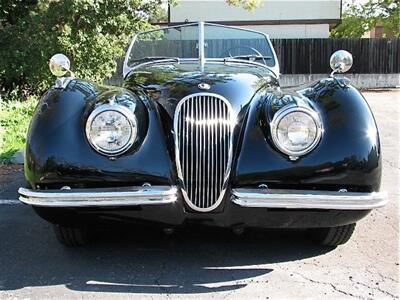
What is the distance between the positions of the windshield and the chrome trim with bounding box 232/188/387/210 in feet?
6.97

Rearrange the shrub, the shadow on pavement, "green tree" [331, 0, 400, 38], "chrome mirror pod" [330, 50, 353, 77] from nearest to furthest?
the shadow on pavement
"chrome mirror pod" [330, 50, 353, 77]
the shrub
"green tree" [331, 0, 400, 38]

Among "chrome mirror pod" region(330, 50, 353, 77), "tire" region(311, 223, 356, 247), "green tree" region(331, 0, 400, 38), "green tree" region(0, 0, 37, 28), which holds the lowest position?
"tire" region(311, 223, 356, 247)

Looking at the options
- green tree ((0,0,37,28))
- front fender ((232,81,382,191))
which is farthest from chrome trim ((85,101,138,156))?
green tree ((0,0,37,28))

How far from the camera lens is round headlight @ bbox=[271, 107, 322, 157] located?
319 centimetres

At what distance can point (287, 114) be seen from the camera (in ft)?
10.6

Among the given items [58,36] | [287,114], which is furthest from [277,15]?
[287,114]

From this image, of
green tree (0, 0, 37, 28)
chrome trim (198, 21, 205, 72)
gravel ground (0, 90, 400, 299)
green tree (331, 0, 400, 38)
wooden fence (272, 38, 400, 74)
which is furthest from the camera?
green tree (331, 0, 400, 38)

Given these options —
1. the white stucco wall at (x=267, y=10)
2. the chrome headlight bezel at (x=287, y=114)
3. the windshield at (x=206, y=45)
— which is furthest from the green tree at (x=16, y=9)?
the white stucco wall at (x=267, y=10)

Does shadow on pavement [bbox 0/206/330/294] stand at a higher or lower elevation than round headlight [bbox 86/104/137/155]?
lower

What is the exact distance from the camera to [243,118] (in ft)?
11.0

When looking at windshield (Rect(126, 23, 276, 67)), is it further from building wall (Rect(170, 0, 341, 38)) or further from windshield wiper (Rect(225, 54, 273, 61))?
building wall (Rect(170, 0, 341, 38))

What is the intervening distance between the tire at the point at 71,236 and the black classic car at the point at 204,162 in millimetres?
251

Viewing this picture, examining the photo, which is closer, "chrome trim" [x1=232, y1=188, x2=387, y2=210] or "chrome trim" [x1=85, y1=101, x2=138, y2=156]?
"chrome trim" [x1=232, y1=188, x2=387, y2=210]

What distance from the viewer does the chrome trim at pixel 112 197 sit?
10.0 feet
